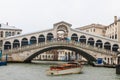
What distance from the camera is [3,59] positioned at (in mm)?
37594

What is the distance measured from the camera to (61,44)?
123 ft

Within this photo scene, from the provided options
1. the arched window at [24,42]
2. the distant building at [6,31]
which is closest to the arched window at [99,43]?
the arched window at [24,42]

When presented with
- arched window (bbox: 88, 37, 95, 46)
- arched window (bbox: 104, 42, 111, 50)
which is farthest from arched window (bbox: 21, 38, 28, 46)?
arched window (bbox: 104, 42, 111, 50)

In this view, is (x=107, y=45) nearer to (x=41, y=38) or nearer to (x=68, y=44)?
(x=68, y=44)

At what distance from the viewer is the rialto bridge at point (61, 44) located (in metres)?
37.3

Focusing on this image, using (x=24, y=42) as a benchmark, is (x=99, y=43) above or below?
below

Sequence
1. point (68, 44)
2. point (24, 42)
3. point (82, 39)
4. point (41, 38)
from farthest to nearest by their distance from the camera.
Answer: point (24, 42) → point (41, 38) → point (82, 39) → point (68, 44)

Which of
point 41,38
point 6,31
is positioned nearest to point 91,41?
point 41,38

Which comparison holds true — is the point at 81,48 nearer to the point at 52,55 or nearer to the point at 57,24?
the point at 57,24

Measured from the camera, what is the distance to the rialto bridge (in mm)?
37281

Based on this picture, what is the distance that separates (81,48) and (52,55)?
100 feet

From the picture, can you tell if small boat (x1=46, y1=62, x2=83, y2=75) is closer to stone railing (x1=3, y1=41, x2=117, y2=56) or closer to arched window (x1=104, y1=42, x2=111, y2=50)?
stone railing (x1=3, y1=41, x2=117, y2=56)

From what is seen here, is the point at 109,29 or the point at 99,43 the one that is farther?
the point at 109,29

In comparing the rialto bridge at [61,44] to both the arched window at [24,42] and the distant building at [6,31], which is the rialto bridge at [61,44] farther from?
the distant building at [6,31]
